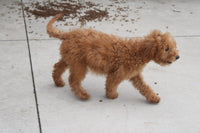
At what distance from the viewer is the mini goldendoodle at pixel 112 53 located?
11.7 feet

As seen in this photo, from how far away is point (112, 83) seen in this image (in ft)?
12.4

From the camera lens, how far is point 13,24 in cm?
625

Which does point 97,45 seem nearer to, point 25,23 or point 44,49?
point 44,49

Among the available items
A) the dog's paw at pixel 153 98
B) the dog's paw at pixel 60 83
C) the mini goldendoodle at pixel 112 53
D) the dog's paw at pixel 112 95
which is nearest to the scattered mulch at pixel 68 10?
the dog's paw at pixel 60 83

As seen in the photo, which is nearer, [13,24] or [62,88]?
[62,88]

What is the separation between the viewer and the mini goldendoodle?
3.56m

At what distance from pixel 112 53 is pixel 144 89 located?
75cm

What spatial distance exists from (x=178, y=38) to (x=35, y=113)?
3648 mm

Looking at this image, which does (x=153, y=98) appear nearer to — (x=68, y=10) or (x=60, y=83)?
(x=60, y=83)

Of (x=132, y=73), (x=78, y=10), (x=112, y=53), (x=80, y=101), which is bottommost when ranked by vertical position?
(x=80, y=101)

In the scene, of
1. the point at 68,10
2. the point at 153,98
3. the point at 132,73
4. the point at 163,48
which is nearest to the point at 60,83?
the point at 132,73

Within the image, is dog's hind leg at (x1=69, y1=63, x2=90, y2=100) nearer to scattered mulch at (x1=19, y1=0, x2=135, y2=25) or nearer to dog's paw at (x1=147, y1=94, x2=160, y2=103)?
dog's paw at (x1=147, y1=94, x2=160, y2=103)

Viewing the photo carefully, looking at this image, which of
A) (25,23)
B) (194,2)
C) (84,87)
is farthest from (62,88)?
(194,2)

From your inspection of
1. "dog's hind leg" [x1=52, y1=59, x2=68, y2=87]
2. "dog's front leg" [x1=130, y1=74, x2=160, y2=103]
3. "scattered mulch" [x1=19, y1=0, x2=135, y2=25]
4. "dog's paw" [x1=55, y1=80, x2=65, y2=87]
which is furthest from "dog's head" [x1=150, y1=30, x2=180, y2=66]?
"scattered mulch" [x1=19, y1=0, x2=135, y2=25]
